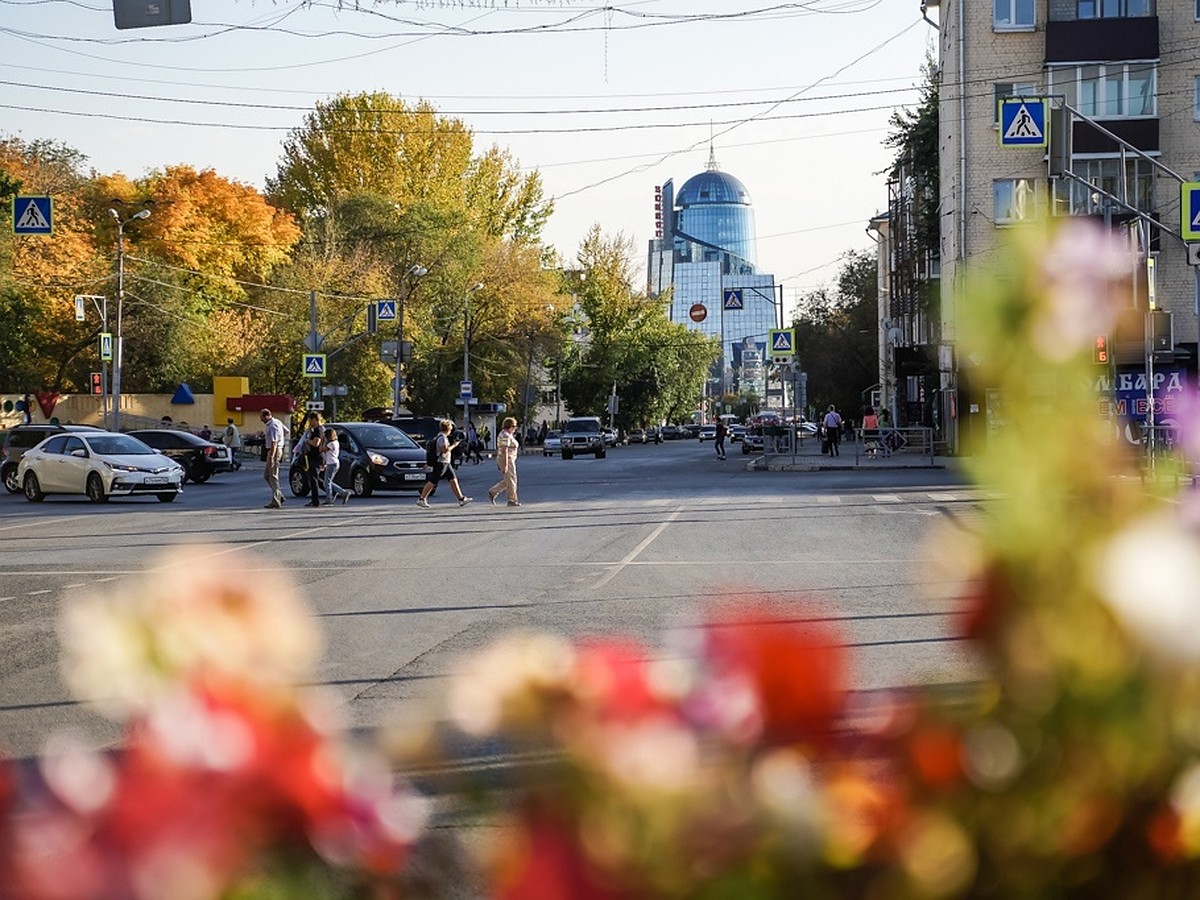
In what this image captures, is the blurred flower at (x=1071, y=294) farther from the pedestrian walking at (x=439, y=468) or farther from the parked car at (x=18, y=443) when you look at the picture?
the parked car at (x=18, y=443)

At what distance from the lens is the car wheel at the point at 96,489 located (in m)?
33.0

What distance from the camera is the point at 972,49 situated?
2103 inches

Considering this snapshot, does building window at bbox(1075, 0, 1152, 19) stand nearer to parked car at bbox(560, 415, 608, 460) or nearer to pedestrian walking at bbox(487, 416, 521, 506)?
parked car at bbox(560, 415, 608, 460)

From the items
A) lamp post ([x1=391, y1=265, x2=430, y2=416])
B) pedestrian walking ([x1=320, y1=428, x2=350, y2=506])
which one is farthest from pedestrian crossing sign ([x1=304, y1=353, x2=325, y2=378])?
pedestrian walking ([x1=320, y1=428, x2=350, y2=506])

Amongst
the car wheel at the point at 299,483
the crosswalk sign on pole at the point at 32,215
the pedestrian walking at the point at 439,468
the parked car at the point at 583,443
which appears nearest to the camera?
the pedestrian walking at the point at 439,468

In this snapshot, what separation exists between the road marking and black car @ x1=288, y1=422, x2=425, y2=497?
34.8ft

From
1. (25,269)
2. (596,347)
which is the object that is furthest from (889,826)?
(596,347)

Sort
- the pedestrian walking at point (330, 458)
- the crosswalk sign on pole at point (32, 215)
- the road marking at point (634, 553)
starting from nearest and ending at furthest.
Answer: the road marking at point (634, 553) < the crosswalk sign on pole at point (32, 215) < the pedestrian walking at point (330, 458)

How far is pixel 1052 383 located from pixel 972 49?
54989mm

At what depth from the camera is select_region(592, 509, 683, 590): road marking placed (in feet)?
49.3

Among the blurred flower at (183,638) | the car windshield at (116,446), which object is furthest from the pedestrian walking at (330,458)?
the blurred flower at (183,638)

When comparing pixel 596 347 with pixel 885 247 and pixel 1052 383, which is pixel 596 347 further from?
pixel 1052 383

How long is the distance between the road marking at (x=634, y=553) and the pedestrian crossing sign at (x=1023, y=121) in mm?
9819

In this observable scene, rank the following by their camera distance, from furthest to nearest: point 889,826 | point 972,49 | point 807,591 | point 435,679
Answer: point 972,49 < point 807,591 < point 435,679 < point 889,826
